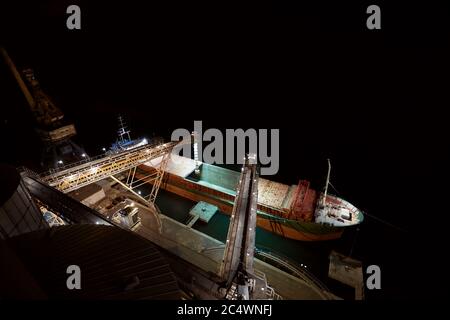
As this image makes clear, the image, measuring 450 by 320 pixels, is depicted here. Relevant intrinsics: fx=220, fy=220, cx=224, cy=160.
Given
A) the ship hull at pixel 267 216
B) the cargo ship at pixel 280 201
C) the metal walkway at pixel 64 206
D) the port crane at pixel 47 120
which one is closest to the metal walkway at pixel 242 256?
the ship hull at pixel 267 216

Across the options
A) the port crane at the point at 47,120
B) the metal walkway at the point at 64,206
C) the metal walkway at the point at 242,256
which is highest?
the port crane at the point at 47,120

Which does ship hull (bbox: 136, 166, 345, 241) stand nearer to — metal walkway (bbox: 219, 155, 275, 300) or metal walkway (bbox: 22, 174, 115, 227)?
metal walkway (bbox: 219, 155, 275, 300)

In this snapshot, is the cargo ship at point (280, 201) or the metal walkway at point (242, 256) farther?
the cargo ship at point (280, 201)

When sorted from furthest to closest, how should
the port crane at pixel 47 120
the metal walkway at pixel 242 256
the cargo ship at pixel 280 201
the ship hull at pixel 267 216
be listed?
the port crane at pixel 47 120 → the cargo ship at pixel 280 201 → the ship hull at pixel 267 216 → the metal walkway at pixel 242 256

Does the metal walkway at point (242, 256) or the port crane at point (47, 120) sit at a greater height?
the port crane at point (47, 120)

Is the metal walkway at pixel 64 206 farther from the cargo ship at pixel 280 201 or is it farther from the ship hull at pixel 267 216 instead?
the ship hull at pixel 267 216

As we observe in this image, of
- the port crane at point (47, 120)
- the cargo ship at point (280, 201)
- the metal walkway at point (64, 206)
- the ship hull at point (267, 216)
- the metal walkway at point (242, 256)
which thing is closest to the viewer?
the metal walkway at point (242, 256)
